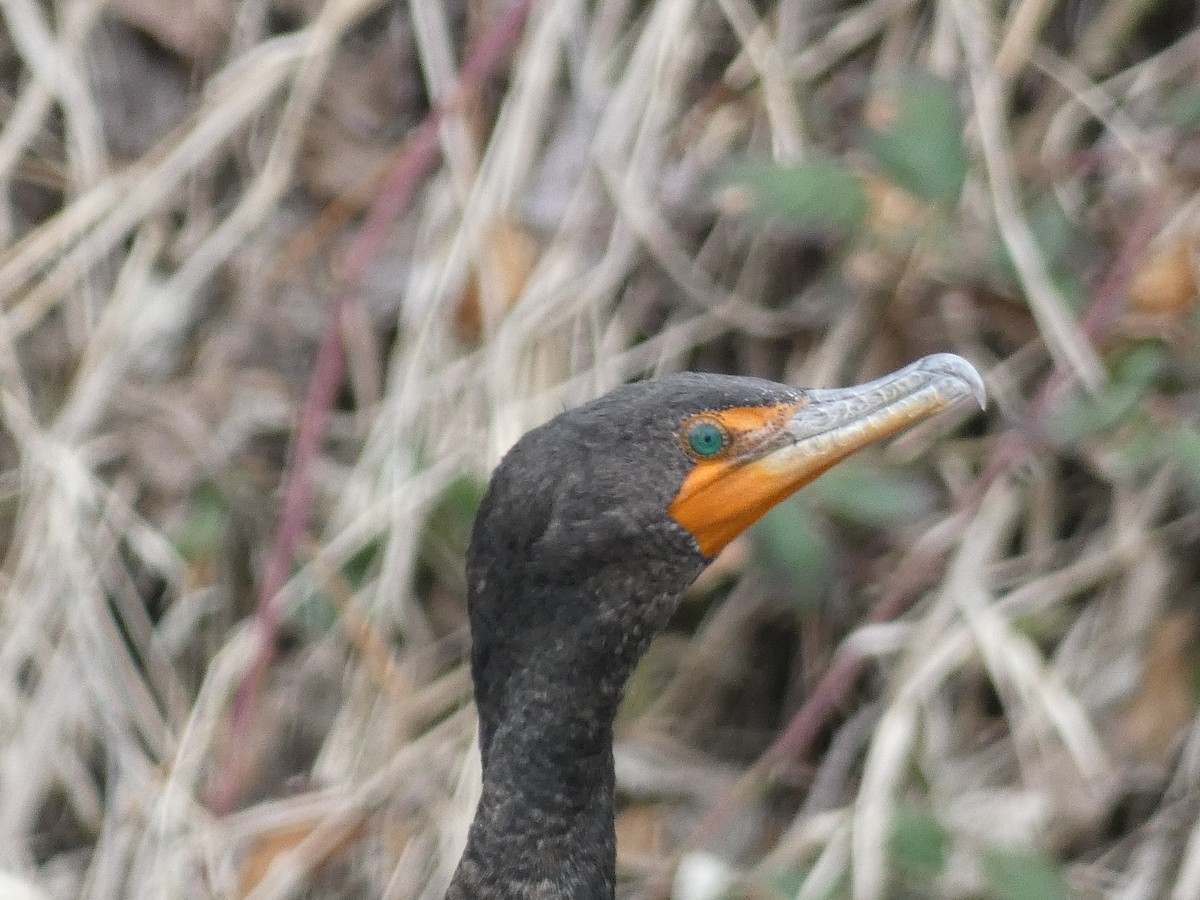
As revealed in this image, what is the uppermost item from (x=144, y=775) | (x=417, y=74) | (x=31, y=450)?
(x=417, y=74)

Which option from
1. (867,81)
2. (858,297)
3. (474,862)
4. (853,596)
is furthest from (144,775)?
(867,81)

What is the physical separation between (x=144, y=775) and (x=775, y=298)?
1.08m

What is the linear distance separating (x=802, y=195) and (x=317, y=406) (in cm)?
67

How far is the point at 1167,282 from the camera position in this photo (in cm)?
226

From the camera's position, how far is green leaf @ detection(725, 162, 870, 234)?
215 cm

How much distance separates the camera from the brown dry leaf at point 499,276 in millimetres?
2439

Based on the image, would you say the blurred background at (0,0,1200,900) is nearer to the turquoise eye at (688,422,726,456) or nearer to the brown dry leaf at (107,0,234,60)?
the brown dry leaf at (107,0,234,60)

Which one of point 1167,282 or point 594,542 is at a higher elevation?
point 594,542

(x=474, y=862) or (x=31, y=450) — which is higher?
(x=31, y=450)

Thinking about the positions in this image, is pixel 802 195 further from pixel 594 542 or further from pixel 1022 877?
pixel 1022 877

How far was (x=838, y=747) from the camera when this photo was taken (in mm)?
2312

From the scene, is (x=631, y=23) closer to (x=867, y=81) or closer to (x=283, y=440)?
(x=867, y=81)

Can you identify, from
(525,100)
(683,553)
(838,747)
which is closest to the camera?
(683,553)

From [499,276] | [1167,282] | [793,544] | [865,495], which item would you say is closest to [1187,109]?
[1167,282]
